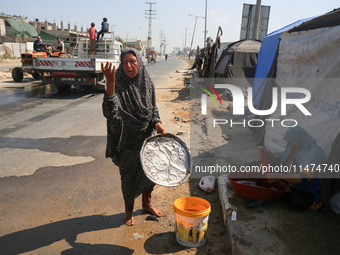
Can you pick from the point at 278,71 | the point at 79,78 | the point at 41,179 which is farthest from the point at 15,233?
the point at 79,78

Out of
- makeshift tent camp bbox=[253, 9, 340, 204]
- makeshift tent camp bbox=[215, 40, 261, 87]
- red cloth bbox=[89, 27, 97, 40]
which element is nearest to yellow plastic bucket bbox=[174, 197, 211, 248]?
makeshift tent camp bbox=[253, 9, 340, 204]

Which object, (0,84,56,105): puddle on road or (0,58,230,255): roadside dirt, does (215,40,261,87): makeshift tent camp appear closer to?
(0,84,56,105): puddle on road

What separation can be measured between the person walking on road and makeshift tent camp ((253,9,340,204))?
2069 mm

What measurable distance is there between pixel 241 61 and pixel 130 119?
1008 cm

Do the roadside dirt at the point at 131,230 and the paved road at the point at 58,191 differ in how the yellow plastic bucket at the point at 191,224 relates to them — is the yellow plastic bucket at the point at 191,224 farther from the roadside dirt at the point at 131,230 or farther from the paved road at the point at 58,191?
the paved road at the point at 58,191

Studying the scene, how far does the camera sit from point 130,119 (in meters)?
3.02

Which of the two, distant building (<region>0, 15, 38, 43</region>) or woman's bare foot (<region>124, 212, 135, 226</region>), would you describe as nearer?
woman's bare foot (<region>124, 212, 135, 226</region>)

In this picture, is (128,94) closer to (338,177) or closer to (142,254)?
(142,254)

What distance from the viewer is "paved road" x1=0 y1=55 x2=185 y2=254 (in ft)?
9.66

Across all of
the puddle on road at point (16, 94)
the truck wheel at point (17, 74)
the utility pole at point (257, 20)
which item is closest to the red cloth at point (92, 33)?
the puddle on road at point (16, 94)

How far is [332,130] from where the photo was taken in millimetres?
3789

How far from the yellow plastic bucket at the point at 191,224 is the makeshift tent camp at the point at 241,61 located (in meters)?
9.90

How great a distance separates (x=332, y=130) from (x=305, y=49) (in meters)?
1.52

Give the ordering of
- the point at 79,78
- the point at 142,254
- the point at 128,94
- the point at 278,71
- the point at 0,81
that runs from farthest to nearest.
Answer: the point at 0,81 < the point at 79,78 < the point at 278,71 < the point at 128,94 < the point at 142,254
